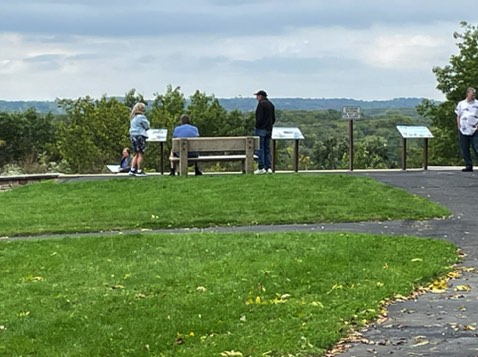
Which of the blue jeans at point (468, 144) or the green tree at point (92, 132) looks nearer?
the blue jeans at point (468, 144)

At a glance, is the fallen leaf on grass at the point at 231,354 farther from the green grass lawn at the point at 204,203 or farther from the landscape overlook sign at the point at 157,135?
the landscape overlook sign at the point at 157,135

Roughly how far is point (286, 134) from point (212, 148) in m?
5.06

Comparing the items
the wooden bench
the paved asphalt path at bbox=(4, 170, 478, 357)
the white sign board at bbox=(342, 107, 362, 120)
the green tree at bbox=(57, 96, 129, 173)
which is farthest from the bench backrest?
the green tree at bbox=(57, 96, 129, 173)

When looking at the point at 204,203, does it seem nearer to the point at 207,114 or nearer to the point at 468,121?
the point at 468,121

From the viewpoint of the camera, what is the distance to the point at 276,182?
17094 mm

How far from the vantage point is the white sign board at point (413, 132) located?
23.9m

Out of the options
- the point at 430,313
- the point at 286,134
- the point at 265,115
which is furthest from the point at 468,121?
the point at 430,313

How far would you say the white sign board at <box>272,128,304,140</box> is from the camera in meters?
24.0

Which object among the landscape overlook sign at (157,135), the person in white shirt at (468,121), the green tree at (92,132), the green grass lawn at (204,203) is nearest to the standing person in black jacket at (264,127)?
the green grass lawn at (204,203)

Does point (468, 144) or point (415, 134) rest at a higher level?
point (415, 134)

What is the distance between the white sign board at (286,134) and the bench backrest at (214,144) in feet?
13.3

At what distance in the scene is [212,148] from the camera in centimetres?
1962

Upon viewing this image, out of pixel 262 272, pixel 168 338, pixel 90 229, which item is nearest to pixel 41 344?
pixel 168 338

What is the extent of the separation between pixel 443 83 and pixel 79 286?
4676 cm
